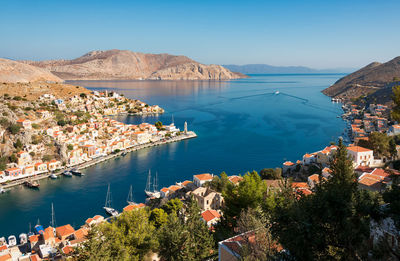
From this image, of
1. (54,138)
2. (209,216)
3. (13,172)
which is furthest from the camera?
(54,138)

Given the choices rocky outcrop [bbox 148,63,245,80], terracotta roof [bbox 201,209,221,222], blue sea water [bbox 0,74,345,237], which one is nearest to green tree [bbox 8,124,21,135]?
blue sea water [bbox 0,74,345,237]

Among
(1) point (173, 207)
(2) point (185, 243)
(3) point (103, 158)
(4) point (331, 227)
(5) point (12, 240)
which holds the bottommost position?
(5) point (12, 240)

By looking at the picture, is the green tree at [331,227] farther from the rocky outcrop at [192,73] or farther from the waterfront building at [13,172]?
the rocky outcrop at [192,73]

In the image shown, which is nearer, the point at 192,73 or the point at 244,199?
the point at 244,199

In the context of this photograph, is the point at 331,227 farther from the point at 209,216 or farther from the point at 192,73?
the point at 192,73

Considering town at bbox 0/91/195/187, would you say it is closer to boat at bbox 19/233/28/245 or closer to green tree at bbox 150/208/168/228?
boat at bbox 19/233/28/245

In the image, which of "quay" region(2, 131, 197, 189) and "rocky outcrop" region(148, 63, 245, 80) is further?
"rocky outcrop" region(148, 63, 245, 80)

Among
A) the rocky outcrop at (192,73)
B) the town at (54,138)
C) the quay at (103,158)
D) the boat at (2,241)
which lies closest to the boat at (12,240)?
the boat at (2,241)

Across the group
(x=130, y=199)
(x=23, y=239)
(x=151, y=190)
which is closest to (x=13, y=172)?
(x=23, y=239)

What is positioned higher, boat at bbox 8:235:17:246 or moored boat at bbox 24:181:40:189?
moored boat at bbox 24:181:40:189
